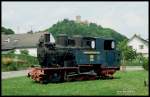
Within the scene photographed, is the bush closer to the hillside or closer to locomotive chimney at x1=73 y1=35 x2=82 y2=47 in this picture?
locomotive chimney at x1=73 y1=35 x2=82 y2=47

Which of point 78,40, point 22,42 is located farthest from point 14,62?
point 22,42

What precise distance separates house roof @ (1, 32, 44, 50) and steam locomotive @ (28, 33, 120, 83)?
44.1m

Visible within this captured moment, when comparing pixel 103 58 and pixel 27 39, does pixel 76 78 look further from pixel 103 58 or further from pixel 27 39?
pixel 27 39

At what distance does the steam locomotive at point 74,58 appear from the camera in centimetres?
2399

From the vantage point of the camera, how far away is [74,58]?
2544 centimetres

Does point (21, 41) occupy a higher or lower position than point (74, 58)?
higher

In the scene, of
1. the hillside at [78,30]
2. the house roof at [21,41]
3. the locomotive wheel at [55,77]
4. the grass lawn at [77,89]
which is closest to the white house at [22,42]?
the house roof at [21,41]

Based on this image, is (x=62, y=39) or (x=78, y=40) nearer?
(x=62, y=39)

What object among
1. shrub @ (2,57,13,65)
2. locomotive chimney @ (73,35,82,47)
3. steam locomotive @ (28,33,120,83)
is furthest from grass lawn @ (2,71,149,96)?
shrub @ (2,57,13,65)

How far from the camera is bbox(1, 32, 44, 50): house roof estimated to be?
236 ft

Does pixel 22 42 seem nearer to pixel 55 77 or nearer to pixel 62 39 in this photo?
pixel 62 39

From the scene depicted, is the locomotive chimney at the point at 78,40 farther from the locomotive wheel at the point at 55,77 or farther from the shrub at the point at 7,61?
the shrub at the point at 7,61

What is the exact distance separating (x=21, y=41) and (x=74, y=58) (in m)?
50.5

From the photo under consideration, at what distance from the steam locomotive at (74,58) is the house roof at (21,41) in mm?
44145
